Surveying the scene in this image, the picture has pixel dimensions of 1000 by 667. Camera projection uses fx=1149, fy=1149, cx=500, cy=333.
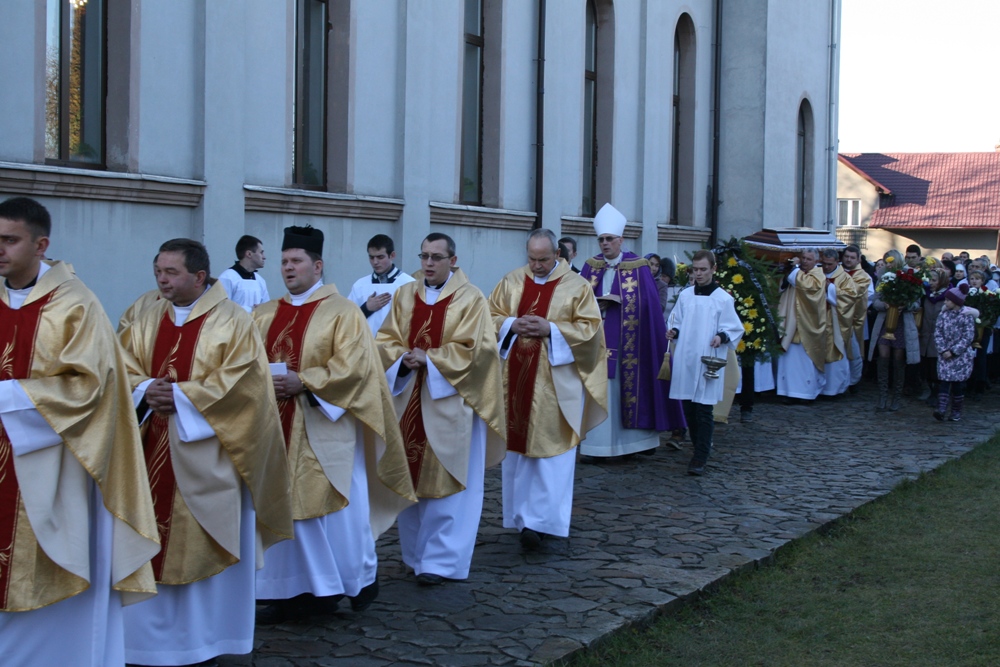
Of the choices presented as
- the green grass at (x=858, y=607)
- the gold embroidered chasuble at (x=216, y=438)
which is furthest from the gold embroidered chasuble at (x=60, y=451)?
the green grass at (x=858, y=607)

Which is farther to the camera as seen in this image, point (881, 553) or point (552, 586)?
point (881, 553)

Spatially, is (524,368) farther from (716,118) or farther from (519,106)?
(716,118)

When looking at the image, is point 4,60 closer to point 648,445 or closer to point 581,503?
point 581,503

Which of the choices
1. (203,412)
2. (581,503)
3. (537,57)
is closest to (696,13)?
(537,57)

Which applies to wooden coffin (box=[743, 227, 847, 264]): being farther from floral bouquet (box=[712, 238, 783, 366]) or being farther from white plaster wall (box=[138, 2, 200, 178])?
white plaster wall (box=[138, 2, 200, 178])

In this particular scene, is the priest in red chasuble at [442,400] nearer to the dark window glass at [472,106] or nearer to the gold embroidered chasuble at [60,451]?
the gold embroidered chasuble at [60,451]

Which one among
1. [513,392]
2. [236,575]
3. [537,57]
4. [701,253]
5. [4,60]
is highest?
[537,57]

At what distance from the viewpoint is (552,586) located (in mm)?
6312

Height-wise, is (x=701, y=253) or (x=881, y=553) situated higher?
(x=701, y=253)

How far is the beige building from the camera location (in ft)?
149

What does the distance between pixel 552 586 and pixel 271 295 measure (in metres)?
4.95

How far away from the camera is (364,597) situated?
18.6 feet

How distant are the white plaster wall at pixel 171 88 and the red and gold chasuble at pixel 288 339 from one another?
416 cm

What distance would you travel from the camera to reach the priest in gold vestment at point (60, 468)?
156 inches
